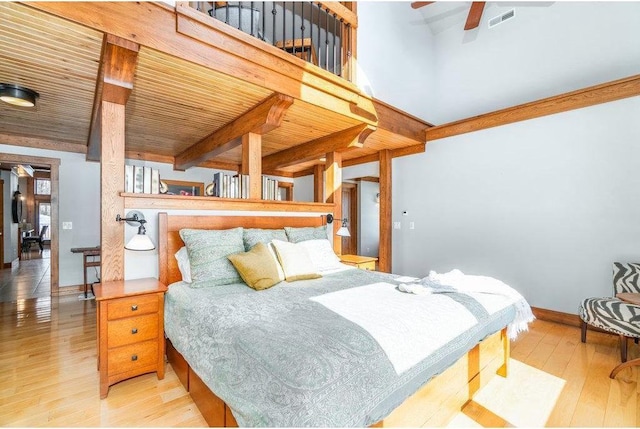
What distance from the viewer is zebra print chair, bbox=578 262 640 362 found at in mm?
2301

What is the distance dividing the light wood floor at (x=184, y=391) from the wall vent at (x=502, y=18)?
4.24 m

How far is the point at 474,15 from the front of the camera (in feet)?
13.2

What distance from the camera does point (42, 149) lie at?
4344 mm

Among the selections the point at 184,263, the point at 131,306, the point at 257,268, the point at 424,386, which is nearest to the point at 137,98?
the point at 184,263

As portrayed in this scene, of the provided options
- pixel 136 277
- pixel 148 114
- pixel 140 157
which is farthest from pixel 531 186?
pixel 140 157

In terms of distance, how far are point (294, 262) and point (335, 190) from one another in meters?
1.85

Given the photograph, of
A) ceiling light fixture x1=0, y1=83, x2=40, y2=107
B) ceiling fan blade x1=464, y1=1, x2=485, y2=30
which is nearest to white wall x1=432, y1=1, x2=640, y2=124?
ceiling fan blade x1=464, y1=1, x2=485, y2=30

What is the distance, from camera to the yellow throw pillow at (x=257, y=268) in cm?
214

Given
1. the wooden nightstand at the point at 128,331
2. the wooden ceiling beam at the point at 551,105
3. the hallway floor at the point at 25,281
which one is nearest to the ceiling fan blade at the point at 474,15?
the wooden ceiling beam at the point at 551,105

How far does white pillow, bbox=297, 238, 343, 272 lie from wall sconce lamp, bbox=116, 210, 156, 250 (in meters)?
1.25

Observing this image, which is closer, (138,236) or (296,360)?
(296,360)

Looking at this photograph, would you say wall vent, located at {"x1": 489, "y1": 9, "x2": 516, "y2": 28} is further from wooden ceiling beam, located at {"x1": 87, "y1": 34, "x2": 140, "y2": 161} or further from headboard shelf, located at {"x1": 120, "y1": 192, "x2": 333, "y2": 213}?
wooden ceiling beam, located at {"x1": 87, "y1": 34, "x2": 140, "y2": 161}

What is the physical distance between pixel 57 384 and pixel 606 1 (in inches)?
253

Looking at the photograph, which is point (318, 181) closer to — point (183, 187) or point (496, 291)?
point (183, 187)
